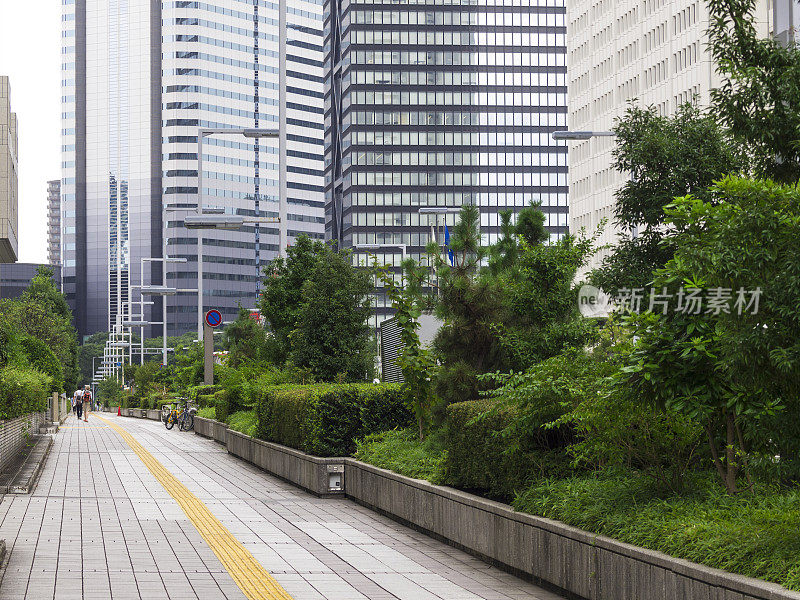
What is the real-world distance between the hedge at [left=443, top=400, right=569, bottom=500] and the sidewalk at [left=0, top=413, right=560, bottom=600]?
785mm

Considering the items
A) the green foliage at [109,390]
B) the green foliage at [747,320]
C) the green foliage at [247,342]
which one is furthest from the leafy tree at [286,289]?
the green foliage at [109,390]

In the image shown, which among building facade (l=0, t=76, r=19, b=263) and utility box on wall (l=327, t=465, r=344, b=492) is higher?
building facade (l=0, t=76, r=19, b=263)

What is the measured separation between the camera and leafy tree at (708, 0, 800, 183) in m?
9.34

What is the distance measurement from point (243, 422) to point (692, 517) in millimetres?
20704

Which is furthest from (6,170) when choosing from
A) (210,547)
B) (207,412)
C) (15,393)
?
(210,547)

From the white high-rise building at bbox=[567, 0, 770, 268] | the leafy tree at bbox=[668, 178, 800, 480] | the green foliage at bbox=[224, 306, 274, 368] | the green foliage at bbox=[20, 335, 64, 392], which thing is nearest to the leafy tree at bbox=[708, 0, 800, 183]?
the leafy tree at bbox=[668, 178, 800, 480]

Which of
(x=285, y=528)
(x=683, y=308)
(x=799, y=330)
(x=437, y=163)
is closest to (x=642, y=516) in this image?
(x=683, y=308)

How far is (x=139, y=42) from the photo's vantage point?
178 m

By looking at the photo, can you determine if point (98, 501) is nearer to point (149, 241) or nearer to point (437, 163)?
→ point (437, 163)

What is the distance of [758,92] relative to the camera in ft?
31.5

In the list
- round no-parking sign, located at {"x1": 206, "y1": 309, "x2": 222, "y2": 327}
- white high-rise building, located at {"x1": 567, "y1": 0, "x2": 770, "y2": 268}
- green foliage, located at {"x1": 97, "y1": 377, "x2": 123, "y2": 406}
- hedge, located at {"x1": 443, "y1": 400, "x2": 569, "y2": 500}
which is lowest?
green foliage, located at {"x1": 97, "y1": 377, "x2": 123, "y2": 406}

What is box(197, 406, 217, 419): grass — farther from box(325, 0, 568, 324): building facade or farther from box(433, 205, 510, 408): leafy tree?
box(325, 0, 568, 324): building facade

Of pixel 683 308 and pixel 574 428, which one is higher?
pixel 683 308

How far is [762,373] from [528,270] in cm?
851
